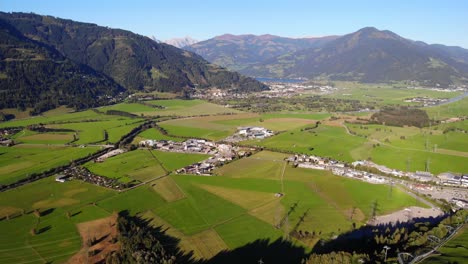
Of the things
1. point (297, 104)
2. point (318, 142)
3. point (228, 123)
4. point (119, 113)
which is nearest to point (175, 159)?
point (318, 142)

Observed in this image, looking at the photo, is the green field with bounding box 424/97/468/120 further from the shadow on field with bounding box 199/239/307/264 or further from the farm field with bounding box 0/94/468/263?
the shadow on field with bounding box 199/239/307/264

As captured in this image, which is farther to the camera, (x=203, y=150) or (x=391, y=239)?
(x=203, y=150)

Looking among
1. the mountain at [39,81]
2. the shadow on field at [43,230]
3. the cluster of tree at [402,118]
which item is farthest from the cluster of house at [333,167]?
the mountain at [39,81]

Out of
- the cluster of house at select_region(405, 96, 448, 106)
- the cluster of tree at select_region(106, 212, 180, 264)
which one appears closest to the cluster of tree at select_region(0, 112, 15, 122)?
the cluster of tree at select_region(106, 212, 180, 264)

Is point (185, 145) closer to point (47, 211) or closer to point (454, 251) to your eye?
point (47, 211)

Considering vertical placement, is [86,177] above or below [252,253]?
above

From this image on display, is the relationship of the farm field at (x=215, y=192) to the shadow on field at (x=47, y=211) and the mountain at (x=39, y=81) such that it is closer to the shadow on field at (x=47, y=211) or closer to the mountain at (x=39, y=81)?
the shadow on field at (x=47, y=211)
